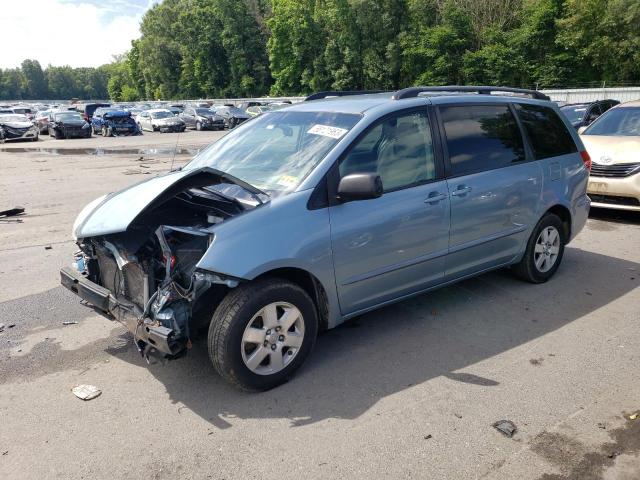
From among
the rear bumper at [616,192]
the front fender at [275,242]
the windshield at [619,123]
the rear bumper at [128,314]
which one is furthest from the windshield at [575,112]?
the rear bumper at [128,314]

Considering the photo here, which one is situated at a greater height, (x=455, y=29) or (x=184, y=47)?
(x=184, y=47)

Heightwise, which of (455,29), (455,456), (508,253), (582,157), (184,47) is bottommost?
(455,456)

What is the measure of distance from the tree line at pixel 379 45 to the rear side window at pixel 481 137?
3919cm

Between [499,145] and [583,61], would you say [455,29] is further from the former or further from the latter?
[499,145]

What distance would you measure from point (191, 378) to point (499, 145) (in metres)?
3.41

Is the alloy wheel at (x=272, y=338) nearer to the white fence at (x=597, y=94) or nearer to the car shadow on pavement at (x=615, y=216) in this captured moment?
the car shadow on pavement at (x=615, y=216)

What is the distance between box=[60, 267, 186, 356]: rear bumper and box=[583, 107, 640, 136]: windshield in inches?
332

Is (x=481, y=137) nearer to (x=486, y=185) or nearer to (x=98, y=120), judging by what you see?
(x=486, y=185)

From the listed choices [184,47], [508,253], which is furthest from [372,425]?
[184,47]

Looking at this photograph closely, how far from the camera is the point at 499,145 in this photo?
190 inches

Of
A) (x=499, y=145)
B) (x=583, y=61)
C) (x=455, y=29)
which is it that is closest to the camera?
(x=499, y=145)

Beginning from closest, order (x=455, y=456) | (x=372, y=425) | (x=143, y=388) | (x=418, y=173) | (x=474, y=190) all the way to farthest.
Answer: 1. (x=455, y=456)
2. (x=372, y=425)
3. (x=143, y=388)
4. (x=418, y=173)
5. (x=474, y=190)

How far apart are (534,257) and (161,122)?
31831 millimetres

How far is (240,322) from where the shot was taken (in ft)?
10.6
